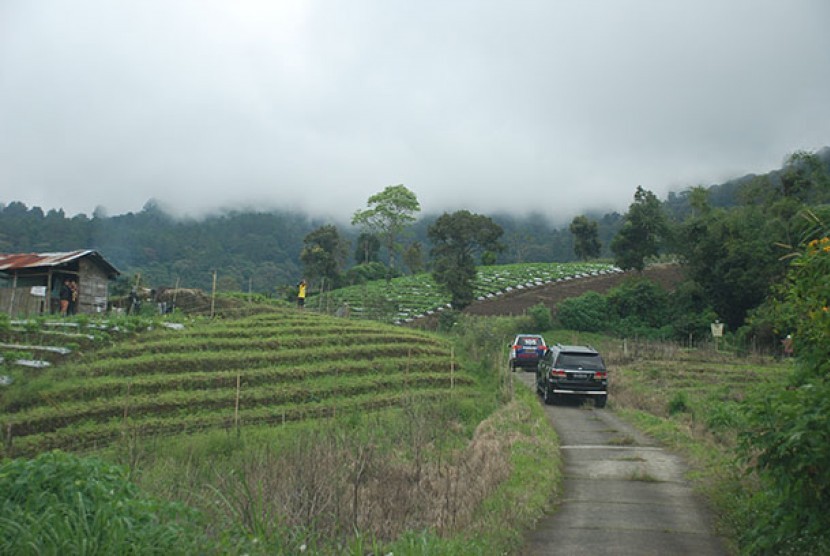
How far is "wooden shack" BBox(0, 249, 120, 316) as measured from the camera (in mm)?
31000

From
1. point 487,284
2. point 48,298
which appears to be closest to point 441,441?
point 48,298

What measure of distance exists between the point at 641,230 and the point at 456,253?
14.0m

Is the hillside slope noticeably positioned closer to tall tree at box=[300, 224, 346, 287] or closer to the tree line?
the tree line

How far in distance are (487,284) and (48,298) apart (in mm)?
42843

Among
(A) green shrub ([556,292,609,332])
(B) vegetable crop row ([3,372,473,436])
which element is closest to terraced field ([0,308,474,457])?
(B) vegetable crop row ([3,372,473,436])

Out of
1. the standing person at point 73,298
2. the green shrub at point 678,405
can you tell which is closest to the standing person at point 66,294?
the standing person at point 73,298

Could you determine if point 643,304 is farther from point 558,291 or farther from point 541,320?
point 558,291

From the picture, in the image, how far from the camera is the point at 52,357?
2386cm

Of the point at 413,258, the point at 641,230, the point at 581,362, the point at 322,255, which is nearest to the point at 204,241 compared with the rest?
the point at 413,258

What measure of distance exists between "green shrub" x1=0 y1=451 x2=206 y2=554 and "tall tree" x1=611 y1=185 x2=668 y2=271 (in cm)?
5002

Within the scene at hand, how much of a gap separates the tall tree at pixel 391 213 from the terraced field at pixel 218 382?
48.9m

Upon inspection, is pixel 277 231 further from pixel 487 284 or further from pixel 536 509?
pixel 536 509

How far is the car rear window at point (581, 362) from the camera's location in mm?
21109

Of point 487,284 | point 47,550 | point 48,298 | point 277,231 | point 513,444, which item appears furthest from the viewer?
point 277,231
